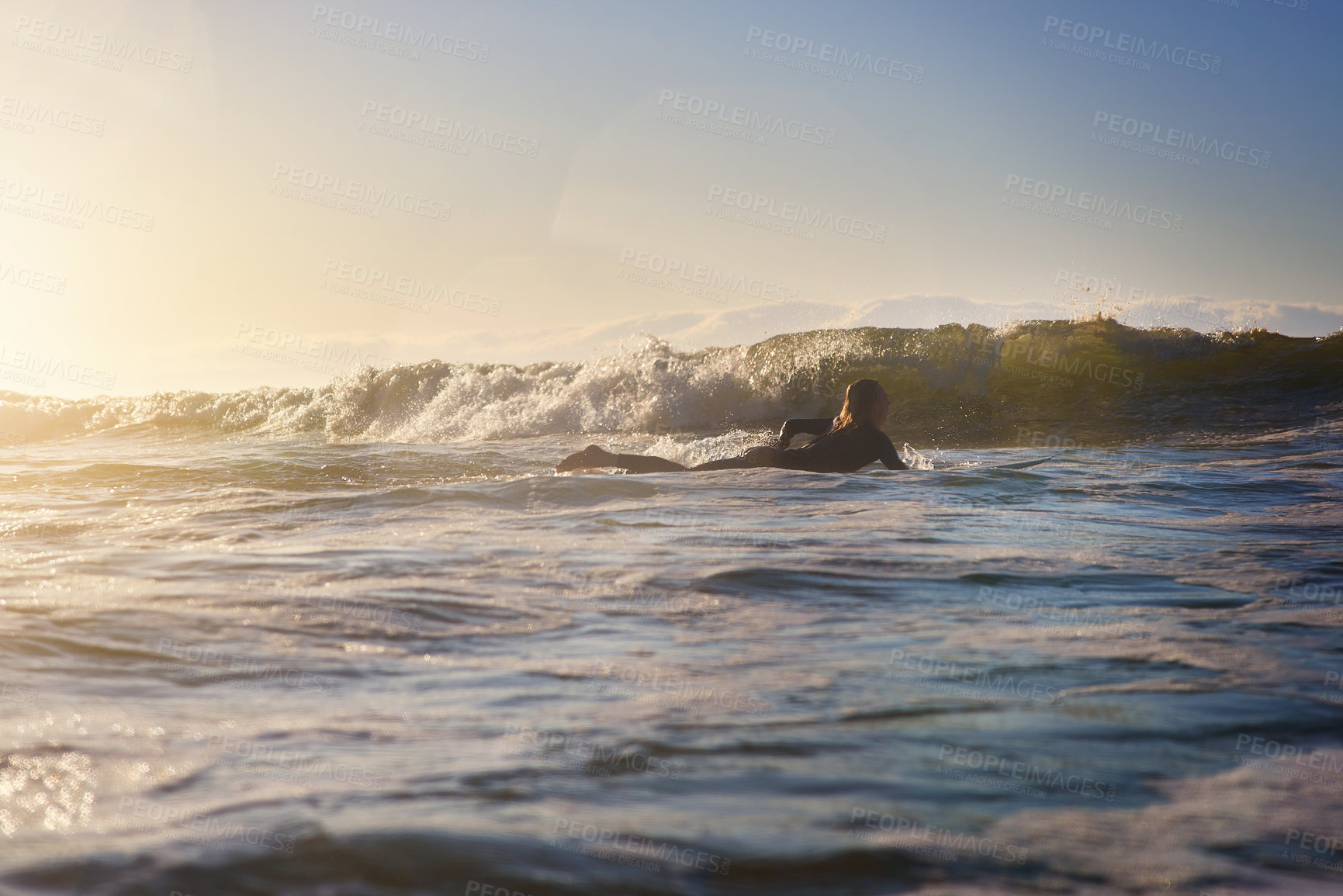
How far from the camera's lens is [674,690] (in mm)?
2729

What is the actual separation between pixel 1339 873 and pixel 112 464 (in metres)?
12.4

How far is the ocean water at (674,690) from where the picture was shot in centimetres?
169

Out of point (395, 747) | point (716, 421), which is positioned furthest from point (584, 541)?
point (716, 421)

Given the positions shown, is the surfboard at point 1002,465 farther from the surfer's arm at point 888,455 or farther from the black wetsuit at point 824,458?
the black wetsuit at point 824,458

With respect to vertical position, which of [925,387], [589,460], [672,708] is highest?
[925,387]

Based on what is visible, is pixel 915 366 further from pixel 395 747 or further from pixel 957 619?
pixel 395 747

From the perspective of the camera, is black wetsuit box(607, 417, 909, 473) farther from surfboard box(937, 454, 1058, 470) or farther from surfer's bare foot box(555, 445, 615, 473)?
surfboard box(937, 454, 1058, 470)

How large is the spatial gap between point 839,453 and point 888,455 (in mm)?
475

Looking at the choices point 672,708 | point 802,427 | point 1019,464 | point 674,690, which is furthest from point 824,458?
point 672,708

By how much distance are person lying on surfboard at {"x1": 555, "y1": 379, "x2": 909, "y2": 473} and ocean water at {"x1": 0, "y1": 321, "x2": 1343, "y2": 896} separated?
773mm

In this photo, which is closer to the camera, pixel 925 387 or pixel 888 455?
pixel 888 455

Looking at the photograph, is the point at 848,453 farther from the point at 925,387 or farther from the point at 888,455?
the point at 925,387

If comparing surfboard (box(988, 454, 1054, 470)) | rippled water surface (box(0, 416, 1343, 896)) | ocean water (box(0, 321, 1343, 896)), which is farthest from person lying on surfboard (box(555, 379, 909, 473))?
rippled water surface (box(0, 416, 1343, 896))

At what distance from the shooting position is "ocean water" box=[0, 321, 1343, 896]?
1.69 metres
